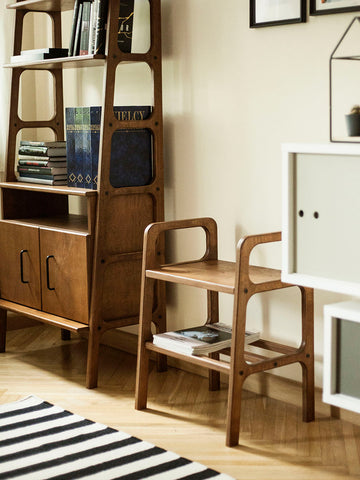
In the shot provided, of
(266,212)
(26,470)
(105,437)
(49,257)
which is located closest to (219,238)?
(266,212)

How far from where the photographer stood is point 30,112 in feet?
12.9

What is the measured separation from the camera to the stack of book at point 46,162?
3.26 m

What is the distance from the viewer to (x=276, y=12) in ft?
8.80

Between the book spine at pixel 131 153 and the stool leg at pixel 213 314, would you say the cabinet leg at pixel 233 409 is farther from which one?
the book spine at pixel 131 153

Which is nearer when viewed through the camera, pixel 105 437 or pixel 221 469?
pixel 221 469

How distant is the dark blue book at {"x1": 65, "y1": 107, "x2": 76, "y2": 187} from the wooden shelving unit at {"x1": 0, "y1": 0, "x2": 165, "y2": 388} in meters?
0.06

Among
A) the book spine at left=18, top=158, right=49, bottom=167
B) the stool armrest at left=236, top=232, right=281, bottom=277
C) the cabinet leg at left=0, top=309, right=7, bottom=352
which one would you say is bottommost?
the cabinet leg at left=0, top=309, right=7, bottom=352

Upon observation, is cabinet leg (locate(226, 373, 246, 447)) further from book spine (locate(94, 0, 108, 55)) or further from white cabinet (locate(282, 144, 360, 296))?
book spine (locate(94, 0, 108, 55))

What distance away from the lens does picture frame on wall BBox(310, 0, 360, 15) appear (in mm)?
2428

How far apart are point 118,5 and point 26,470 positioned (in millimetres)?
1670

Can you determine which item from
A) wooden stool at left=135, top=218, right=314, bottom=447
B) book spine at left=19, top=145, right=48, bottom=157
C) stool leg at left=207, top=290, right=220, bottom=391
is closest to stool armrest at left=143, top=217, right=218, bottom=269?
wooden stool at left=135, top=218, right=314, bottom=447

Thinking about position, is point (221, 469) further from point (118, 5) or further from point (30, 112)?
point (30, 112)

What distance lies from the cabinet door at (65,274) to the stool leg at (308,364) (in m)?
0.88

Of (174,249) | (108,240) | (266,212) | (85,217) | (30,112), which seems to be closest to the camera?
(266,212)
